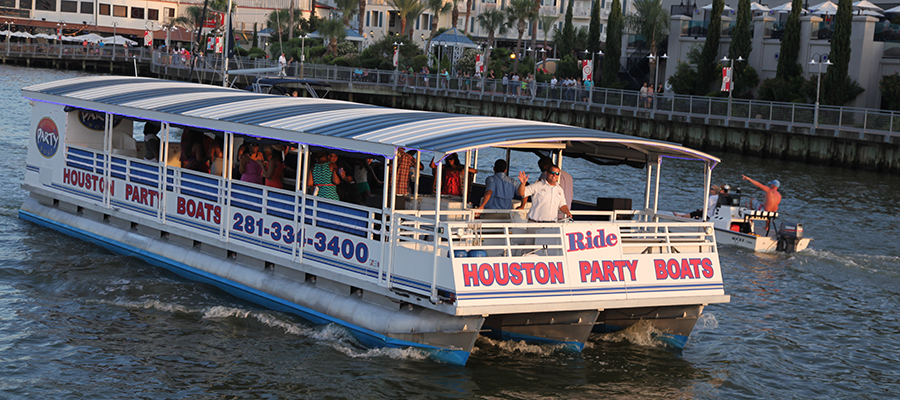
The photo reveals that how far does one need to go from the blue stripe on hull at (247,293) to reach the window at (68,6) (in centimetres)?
10334

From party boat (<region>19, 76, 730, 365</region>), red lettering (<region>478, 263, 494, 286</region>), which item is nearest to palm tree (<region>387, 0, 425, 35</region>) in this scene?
party boat (<region>19, 76, 730, 365</region>)

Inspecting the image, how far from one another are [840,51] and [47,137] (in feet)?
128

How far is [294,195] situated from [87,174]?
21.5 feet

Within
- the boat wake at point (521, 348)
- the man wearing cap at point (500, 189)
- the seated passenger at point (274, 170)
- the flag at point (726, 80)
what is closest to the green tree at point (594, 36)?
the flag at point (726, 80)

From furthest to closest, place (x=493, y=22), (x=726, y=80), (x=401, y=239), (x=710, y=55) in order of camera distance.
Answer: (x=493, y=22) → (x=710, y=55) → (x=726, y=80) → (x=401, y=239)

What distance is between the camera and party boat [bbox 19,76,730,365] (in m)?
11.9

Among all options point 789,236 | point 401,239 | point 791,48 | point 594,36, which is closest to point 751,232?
point 789,236

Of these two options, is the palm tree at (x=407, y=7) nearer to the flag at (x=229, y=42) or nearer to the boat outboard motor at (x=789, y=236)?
the flag at (x=229, y=42)

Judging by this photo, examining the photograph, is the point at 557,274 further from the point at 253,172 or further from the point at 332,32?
the point at 332,32

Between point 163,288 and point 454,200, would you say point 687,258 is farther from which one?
point 163,288

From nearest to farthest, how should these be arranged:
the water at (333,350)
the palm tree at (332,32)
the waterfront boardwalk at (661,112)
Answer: the water at (333,350) → the waterfront boardwalk at (661,112) → the palm tree at (332,32)

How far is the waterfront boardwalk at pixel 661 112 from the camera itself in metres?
41.1

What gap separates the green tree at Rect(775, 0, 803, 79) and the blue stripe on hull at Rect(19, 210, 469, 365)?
40844mm

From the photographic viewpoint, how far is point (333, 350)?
13.0m
